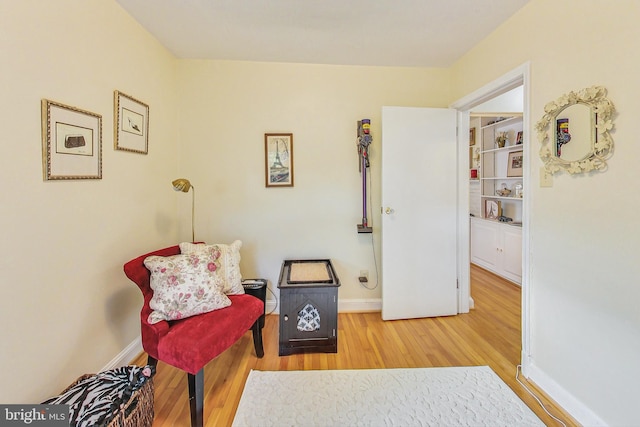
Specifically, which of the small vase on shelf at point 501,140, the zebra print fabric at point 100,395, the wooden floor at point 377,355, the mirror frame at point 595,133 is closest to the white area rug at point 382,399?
the wooden floor at point 377,355

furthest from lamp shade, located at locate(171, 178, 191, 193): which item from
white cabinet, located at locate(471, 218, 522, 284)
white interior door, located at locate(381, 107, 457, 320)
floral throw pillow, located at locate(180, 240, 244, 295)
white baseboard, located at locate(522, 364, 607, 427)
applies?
white cabinet, located at locate(471, 218, 522, 284)

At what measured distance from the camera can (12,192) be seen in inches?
45.3

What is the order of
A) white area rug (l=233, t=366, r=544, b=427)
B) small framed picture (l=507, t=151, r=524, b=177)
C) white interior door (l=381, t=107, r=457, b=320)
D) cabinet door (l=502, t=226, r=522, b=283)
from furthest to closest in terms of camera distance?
small framed picture (l=507, t=151, r=524, b=177), cabinet door (l=502, t=226, r=522, b=283), white interior door (l=381, t=107, r=457, b=320), white area rug (l=233, t=366, r=544, b=427)

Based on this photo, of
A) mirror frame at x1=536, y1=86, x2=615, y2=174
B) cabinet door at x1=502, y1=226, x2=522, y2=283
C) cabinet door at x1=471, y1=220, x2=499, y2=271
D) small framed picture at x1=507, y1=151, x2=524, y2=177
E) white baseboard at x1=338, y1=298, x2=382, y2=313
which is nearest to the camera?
mirror frame at x1=536, y1=86, x2=615, y2=174

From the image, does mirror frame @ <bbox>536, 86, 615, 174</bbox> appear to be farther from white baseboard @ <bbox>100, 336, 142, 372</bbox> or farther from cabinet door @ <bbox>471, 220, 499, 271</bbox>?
white baseboard @ <bbox>100, 336, 142, 372</bbox>

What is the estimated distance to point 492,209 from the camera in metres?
3.88

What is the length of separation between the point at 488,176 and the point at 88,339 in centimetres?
484

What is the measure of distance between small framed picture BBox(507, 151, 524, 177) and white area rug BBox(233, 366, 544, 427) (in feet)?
9.17

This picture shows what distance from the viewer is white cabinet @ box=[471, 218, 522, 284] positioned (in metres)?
3.30

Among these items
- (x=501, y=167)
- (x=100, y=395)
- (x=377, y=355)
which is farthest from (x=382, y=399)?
(x=501, y=167)

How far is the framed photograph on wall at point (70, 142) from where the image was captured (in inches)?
51.1

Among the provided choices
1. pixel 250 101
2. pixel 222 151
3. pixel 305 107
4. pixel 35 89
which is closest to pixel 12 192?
pixel 35 89

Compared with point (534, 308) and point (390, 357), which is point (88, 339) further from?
point (534, 308)

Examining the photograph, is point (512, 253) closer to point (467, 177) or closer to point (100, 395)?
point (467, 177)
